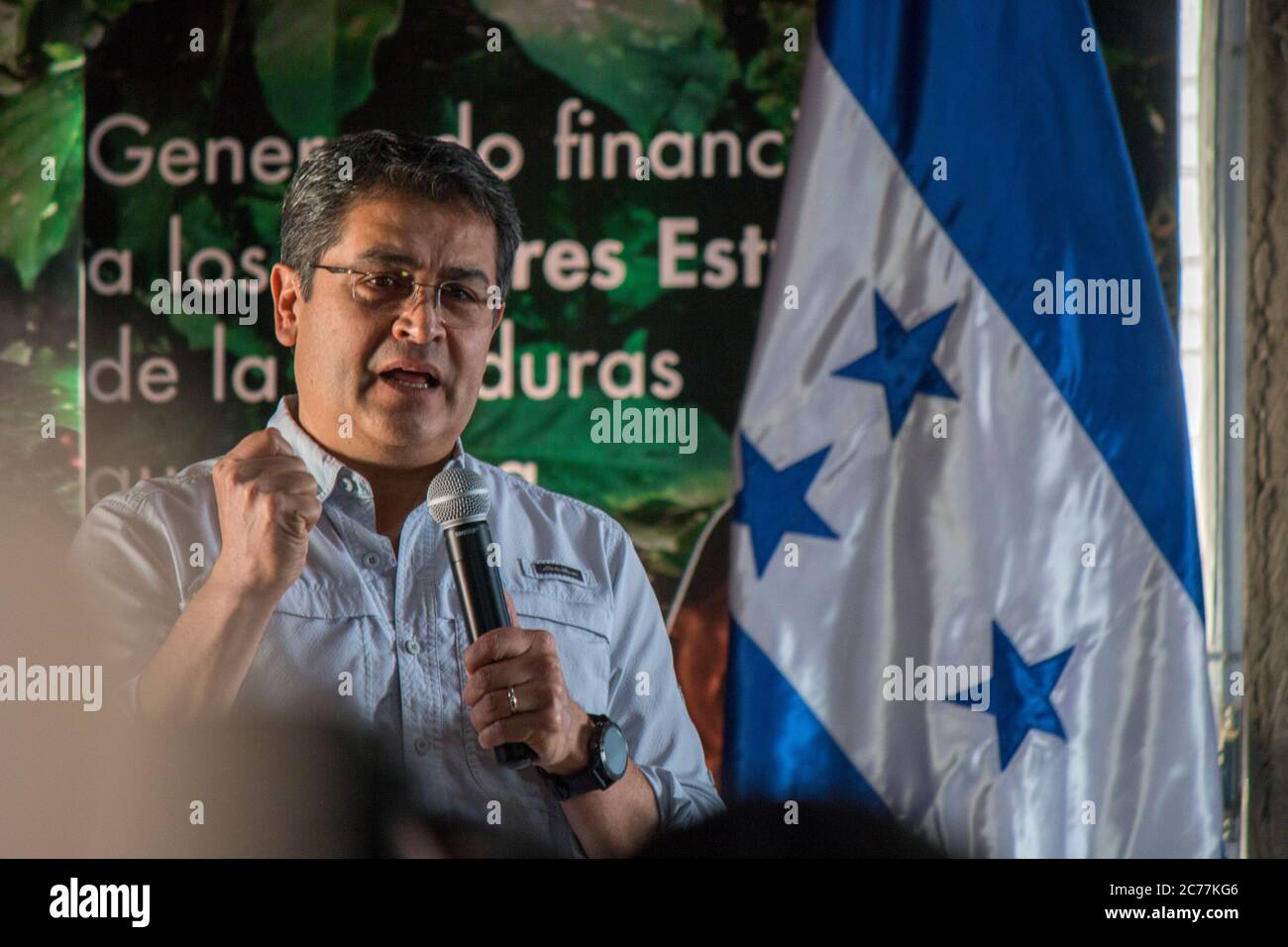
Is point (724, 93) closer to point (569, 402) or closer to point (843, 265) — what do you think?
point (843, 265)

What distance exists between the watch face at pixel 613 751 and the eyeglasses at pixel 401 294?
0.77 meters

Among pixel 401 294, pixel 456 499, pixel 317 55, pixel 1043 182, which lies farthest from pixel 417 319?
pixel 1043 182

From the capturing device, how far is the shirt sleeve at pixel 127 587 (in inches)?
A: 94.8

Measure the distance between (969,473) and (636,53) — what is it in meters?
1.03

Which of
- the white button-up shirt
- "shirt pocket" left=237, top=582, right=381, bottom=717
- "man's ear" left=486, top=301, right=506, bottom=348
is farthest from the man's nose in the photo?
"shirt pocket" left=237, top=582, right=381, bottom=717

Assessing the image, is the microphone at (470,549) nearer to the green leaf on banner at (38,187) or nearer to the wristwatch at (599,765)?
the wristwatch at (599,765)

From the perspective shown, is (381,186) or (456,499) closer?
(456,499)

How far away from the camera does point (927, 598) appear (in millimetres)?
2607

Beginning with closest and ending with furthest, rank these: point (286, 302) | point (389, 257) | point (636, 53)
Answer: point (389, 257), point (286, 302), point (636, 53)

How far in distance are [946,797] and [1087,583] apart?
1.59 ft

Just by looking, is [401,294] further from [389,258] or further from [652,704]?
[652,704]

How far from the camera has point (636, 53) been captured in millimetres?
2662

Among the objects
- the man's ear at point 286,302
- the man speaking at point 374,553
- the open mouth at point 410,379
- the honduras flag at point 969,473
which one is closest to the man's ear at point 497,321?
the man speaking at point 374,553
